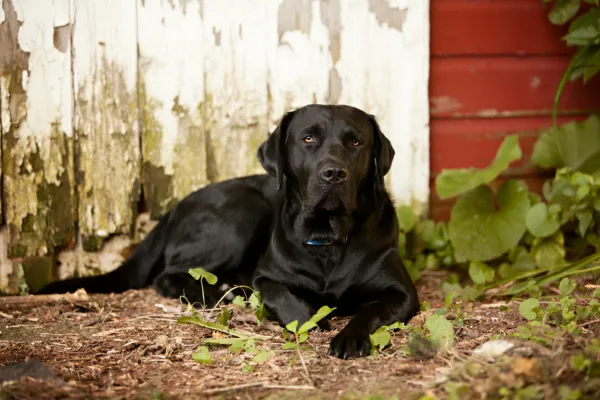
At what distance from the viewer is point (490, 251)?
3836 mm

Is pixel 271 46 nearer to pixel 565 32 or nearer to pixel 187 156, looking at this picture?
pixel 187 156

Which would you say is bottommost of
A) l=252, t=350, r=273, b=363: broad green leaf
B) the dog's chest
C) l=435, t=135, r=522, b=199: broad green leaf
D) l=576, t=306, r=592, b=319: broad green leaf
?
l=252, t=350, r=273, b=363: broad green leaf

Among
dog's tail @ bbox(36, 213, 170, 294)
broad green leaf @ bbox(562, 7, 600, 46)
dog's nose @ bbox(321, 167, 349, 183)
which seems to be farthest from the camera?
broad green leaf @ bbox(562, 7, 600, 46)

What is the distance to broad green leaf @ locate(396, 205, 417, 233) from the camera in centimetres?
402

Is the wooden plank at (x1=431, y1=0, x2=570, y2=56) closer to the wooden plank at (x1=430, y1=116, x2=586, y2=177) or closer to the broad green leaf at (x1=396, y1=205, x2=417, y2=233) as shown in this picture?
the wooden plank at (x1=430, y1=116, x2=586, y2=177)

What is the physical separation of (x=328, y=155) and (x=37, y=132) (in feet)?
5.79

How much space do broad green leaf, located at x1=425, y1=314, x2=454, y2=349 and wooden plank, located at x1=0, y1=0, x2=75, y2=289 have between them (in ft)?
7.41

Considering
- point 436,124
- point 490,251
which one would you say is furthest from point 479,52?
point 490,251

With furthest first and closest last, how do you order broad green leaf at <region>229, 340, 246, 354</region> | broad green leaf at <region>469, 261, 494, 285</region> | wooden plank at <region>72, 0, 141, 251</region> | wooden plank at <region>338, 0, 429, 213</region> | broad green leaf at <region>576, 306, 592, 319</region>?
wooden plank at <region>338, 0, 429, 213</region>, wooden plank at <region>72, 0, 141, 251</region>, broad green leaf at <region>469, 261, 494, 285</region>, broad green leaf at <region>576, 306, 592, 319</region>, broad green leaf at <region>229, 340, 246, 354</region>

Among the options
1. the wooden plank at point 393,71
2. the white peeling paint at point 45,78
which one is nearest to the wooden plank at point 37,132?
the white peeling paint at point 45,78

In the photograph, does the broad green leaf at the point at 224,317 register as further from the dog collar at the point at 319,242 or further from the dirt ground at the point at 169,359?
the dog collar at the point at 319,242

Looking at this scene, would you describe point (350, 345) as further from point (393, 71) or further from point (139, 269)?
point (393, 71)

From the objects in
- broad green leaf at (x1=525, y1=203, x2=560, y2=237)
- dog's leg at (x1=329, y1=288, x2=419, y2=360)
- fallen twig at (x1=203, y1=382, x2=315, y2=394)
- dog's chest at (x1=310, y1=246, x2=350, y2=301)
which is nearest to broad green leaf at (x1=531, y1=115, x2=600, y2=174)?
broad green leaf at (x1=525, y1=203, x2=560, y2=237)

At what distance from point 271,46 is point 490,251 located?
1681mm
